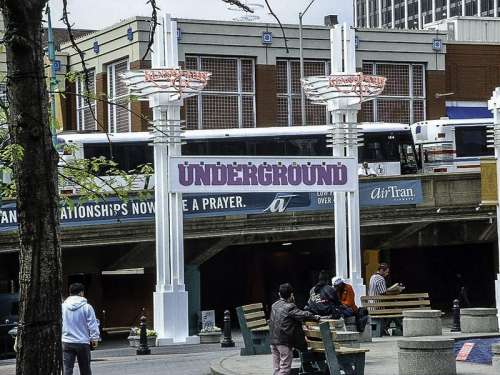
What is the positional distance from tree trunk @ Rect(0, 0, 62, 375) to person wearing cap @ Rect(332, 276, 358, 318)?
585 inches

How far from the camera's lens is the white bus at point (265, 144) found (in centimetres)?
4128

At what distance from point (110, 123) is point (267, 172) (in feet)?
64.2

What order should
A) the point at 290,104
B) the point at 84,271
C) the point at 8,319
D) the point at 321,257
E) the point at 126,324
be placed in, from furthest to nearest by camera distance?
1. the point at 290,104
2. the point at 321,257
3. the point at 126,324
4. the point at 84,271
5. the point at 8,319

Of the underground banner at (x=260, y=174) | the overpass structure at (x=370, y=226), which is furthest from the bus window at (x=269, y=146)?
the underground banner at (x=260, y=174)

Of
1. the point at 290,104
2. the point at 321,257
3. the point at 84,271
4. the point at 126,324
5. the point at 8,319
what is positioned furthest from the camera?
the point at 290,104

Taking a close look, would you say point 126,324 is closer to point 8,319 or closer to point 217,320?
point 217,320

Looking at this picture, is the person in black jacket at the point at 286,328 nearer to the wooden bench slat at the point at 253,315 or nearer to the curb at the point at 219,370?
the curb at the point at 219,370

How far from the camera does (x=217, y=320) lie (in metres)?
45.0

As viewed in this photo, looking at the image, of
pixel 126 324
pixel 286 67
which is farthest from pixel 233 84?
pixel 126 324

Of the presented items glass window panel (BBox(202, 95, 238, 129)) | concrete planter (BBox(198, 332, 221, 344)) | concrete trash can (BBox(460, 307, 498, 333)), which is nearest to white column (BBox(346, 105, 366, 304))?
concrete planter (BBox(198, 332, 221, 344))

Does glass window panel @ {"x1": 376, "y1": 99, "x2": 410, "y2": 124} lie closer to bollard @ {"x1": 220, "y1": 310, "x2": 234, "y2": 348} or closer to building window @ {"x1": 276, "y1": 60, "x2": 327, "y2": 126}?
building window @ {"x1": 276, "y1": 60, "x2": 327, "y2": 126}

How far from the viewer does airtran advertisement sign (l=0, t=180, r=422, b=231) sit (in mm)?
34375

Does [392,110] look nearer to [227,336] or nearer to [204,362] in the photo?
[227,336]

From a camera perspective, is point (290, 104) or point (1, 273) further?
point (290, 104)
